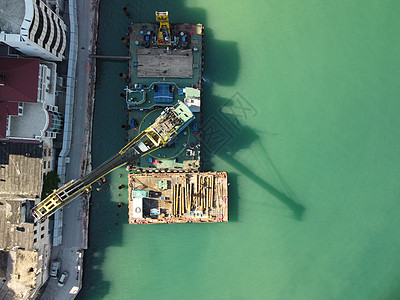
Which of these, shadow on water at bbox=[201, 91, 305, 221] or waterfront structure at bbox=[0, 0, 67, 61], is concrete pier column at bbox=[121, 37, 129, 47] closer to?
waterfront structure at bbox=[0, 0, 67, 61]

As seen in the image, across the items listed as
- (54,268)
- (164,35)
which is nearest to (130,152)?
(164,35)

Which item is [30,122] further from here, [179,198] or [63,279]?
Result: [63,279]

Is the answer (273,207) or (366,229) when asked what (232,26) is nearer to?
(273,207)

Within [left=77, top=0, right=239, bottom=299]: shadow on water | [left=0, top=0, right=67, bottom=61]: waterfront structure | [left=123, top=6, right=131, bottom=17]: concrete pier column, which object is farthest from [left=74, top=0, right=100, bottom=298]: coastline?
[left=0, top=0, right=67, bottom=61]: waterfront structure

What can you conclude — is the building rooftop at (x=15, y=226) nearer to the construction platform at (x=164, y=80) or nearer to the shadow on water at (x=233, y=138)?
the construction platform at (x=164, y=80)

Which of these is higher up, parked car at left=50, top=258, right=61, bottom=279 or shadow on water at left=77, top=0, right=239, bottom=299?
shadow on water at left=77, top=0, right=239, bottom=299

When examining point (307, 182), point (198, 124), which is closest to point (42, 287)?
point (198, 124)
